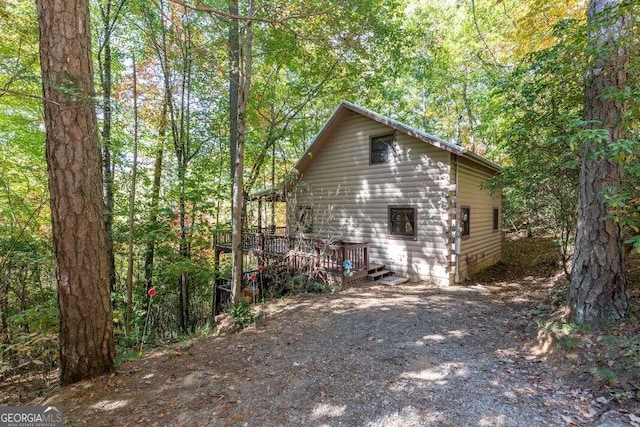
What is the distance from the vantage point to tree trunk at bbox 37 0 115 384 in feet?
9.58

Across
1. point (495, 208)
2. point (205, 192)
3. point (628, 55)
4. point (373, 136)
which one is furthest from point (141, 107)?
point (495, 208)

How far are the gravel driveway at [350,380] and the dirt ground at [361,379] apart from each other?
0.5 inches

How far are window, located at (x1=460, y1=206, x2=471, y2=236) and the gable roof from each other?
5.05 ft

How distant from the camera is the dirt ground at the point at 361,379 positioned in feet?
8.74

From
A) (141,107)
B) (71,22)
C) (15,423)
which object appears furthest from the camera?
(141,107)

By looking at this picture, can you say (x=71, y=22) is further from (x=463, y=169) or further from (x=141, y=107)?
(x=141, y=107)

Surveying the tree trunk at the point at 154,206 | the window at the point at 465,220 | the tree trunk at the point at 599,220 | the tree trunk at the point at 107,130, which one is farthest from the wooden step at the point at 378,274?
the tree trunk at the point at 107,130

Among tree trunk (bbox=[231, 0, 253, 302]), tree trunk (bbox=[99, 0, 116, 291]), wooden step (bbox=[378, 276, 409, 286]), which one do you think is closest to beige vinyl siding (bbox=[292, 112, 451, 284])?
wooden step (bbox=[378, 276, 409, 286])

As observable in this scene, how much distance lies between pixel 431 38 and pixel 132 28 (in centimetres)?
1454

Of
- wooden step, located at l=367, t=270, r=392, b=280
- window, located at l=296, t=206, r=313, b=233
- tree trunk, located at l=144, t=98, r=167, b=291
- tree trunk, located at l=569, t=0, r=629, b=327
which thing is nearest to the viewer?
tree trunk, located at l=569, t=0, r=629, b=327

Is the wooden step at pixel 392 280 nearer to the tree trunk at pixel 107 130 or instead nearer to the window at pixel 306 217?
the window at pixel 306 217

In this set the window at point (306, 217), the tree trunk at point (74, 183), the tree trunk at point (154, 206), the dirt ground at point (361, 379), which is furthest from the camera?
the window at point (306, 217)

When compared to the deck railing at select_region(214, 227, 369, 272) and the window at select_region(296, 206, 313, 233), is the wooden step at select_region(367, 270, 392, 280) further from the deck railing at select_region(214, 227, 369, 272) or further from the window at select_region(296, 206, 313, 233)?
the window at select_region(296, 206, 313, 233)

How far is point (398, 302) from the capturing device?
638 centimetres
